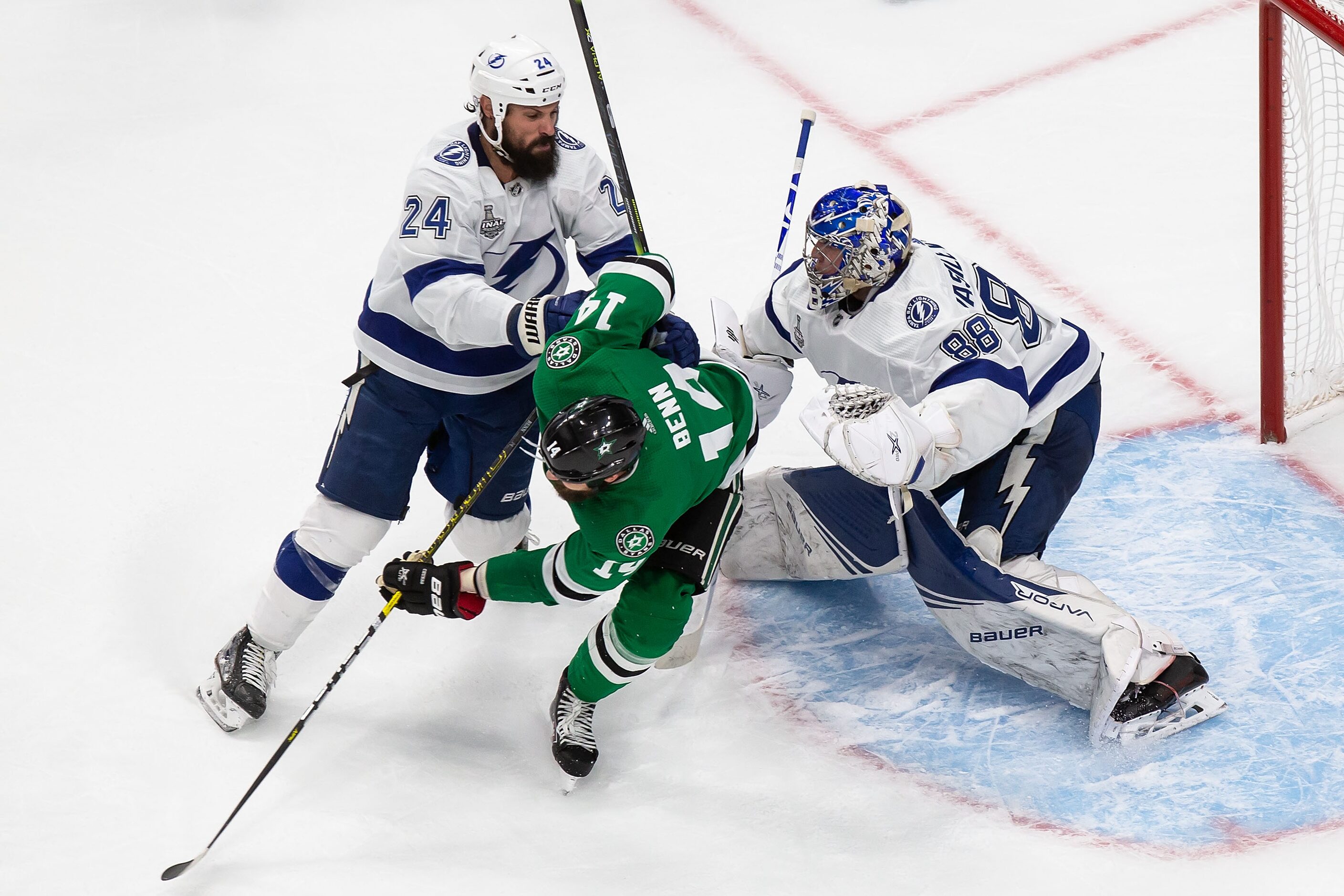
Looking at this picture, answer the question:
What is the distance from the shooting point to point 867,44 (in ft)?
19.6

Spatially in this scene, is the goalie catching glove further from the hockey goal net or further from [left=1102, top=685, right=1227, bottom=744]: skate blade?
the hockey goal net

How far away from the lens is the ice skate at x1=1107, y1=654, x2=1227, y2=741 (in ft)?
9.81

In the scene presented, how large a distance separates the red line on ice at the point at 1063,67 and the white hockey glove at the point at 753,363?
2.32 meters

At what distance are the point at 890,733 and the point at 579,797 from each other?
0.75 meters

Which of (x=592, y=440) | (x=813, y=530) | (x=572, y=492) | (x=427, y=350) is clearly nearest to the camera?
(x=592, y=440)

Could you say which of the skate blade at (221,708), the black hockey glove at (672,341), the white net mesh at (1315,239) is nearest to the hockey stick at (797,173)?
the black hockey glove at (672,341)

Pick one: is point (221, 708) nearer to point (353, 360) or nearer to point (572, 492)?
point (572, 492)

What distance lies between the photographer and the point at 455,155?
9.41ft

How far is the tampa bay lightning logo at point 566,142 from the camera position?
3.00m

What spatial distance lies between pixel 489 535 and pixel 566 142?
106 cm

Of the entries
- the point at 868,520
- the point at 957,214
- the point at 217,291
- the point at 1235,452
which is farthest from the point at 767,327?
the point at 217,291

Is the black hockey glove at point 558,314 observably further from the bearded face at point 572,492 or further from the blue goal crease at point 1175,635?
the blue goal crease at point 1175,635

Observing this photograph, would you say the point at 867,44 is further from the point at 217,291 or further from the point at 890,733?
the point at 890,733

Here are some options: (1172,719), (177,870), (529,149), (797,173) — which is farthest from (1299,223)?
(177,870)
